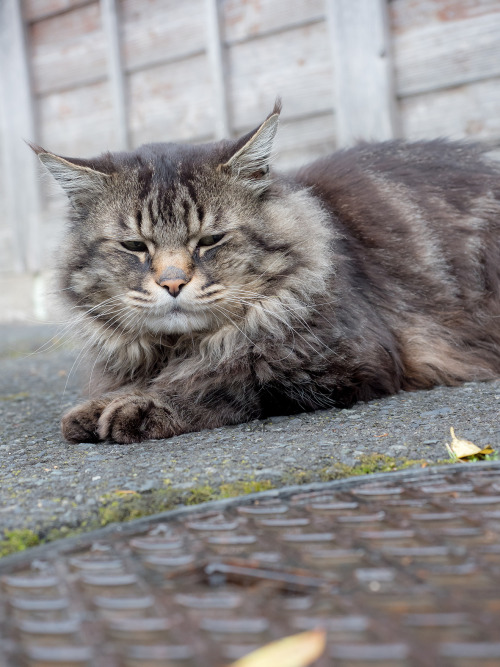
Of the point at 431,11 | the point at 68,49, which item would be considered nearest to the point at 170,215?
the point at 431,11

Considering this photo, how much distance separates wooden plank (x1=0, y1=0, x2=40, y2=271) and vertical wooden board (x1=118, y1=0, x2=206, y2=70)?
1048 millimetres

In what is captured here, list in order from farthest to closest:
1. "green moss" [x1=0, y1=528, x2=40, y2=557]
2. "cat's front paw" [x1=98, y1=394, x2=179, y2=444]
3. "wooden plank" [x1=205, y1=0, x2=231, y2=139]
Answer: "wooden plank" [x1=205, y1=0, x2=231, y2=139] < "cat's front paw" [x1=98, y1=394, x2=179, y2=444] < "green moss" [x1=0, y1=528, x2=40, y2=557]

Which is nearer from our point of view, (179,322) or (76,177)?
(179,322)

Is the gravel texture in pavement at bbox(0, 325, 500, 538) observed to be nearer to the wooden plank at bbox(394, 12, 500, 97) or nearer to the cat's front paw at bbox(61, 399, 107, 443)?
the cat's front paw at bbox(61, 399, 107, 443)

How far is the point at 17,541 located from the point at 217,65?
4.90 metres

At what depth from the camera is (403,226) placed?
321 cm

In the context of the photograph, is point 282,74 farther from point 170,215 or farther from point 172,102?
point 170,215

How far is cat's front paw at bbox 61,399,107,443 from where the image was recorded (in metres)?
2.56

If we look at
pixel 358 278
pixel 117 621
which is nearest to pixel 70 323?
pixel 358 278

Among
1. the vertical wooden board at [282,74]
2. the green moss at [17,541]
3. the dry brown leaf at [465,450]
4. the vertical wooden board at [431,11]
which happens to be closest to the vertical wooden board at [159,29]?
the vertical wooden board at [282,74]

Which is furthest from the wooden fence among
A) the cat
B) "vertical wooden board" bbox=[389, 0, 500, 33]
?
the cat

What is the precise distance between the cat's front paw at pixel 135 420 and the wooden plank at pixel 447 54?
11.1ft

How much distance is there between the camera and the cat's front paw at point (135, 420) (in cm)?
250

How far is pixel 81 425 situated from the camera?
2.57 metres
